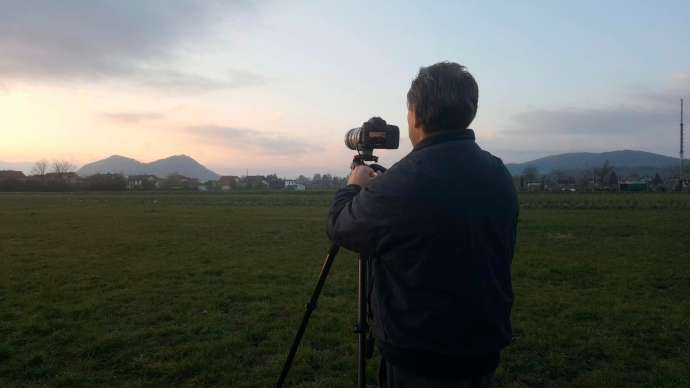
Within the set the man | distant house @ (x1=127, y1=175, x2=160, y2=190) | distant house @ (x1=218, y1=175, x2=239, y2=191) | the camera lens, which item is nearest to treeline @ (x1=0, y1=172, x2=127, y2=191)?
distant house @ (x1=127, y1=175, x2=160, y2=190)

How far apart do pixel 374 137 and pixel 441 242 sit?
1.07 meters

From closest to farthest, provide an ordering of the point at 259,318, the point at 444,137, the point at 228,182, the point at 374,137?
1. the point at 444,137
2. the point at 374,137
3. the point at 259,318
4. the point at 228,182

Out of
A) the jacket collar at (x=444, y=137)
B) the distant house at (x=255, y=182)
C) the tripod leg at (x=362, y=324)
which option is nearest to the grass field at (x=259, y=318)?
the tripod leg at (x=362, y=324)

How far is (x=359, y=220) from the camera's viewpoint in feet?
6.44

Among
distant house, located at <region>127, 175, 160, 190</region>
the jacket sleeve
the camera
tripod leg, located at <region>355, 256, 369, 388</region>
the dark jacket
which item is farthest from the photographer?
distant house, located at <region>127, 175, 160, 190</region>

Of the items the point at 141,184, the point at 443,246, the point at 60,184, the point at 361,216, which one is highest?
the point at 141,184

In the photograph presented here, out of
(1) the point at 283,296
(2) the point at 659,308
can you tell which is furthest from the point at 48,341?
(2) the point at 659,308

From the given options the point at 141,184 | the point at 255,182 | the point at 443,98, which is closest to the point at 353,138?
the point at 443,98

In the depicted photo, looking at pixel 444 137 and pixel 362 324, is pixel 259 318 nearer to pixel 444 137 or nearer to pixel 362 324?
pixel 362 324

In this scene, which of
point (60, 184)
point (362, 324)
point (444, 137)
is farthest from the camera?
point (60, 184)

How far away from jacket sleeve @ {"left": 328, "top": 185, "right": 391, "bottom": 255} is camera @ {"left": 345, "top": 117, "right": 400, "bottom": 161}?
0.62m

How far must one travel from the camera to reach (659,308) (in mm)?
7027

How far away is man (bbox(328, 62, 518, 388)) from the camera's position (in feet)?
5.89

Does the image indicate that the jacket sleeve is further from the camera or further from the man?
the camera
